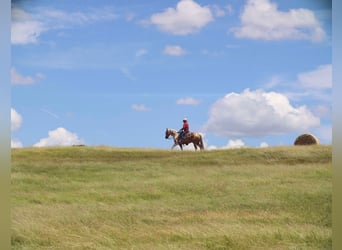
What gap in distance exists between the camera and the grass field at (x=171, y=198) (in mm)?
6242

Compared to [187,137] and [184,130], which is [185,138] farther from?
[184,130]

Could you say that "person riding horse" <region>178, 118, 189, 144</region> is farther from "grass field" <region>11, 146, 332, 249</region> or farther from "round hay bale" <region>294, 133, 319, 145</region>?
"round hay bale" <region>294, 133, 319, 145</region>

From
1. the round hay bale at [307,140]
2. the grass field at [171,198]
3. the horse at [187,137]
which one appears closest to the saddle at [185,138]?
the horse at [187,137]

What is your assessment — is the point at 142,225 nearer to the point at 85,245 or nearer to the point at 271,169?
the point at 85,245

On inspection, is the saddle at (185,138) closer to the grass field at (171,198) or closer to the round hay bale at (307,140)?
the grass field at (171,198)

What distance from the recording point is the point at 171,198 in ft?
25.6

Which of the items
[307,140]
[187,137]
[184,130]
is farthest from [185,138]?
[307,140]

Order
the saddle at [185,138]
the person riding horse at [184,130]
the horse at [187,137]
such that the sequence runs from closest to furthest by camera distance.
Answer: the person riding horse at [184,130], the horse at [187,137], the saddle at [185,138]

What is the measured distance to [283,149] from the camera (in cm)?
869

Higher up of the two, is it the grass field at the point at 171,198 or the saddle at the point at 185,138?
the saddle at the point at 185,138

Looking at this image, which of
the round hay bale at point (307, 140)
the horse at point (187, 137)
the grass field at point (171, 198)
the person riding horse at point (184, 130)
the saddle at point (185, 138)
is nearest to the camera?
the grass field at point (171, 198)

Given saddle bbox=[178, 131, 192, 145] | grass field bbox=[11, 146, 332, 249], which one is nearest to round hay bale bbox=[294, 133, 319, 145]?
grass field bbox=[11, 146, 332, 249]

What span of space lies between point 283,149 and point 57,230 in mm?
4147

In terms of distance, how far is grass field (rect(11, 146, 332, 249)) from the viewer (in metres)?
6.24
